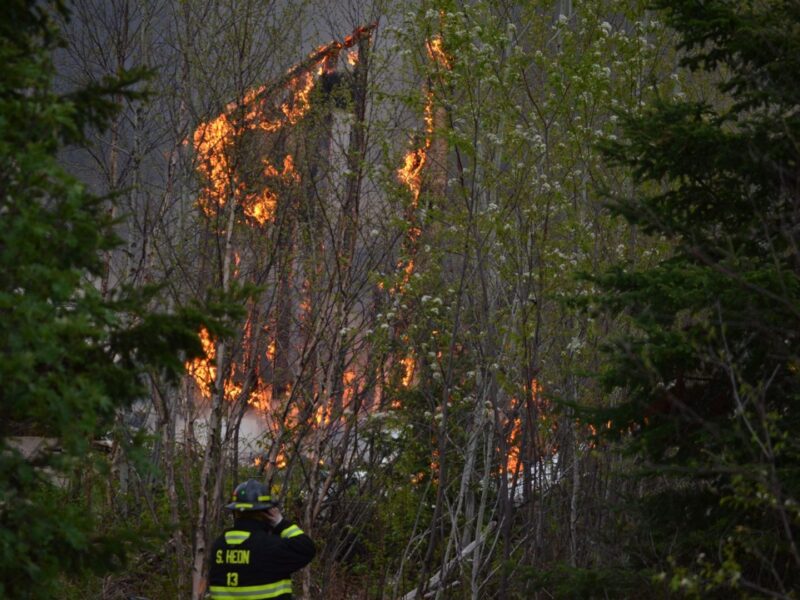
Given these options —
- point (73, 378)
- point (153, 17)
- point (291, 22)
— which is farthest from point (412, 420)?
point (73, 378)

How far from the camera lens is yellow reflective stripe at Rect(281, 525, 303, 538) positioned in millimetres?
7705

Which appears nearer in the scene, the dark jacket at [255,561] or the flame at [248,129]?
the dark jacket at [255,561]

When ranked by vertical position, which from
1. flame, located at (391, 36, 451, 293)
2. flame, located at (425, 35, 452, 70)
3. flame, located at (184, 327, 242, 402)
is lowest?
flame, located at (184, 327, 242, 402)

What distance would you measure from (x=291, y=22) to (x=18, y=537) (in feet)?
33.6

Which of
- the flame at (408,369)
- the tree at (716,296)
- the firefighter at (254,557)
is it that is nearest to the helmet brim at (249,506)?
the firefighter at (254,557)

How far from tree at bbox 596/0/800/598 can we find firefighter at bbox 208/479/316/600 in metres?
2.36

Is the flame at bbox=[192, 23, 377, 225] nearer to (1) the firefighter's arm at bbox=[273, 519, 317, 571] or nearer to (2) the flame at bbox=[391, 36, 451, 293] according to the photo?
(2) the flame at bbox=[391, 36, 451, 293]

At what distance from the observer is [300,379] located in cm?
1067

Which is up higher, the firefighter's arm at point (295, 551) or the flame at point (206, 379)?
the flame at point (206, 379)

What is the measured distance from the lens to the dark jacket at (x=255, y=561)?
764 centimetres

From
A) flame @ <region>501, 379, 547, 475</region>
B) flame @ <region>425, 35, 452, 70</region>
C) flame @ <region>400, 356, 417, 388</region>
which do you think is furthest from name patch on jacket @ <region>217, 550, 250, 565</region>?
flame @ <region>425, 35, 452, 70</region>

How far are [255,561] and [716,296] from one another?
3.59 metres

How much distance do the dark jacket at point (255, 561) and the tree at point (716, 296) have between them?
2.35m

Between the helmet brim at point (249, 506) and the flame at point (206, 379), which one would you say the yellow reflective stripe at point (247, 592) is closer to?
the helmet brim at point (249, 506)
